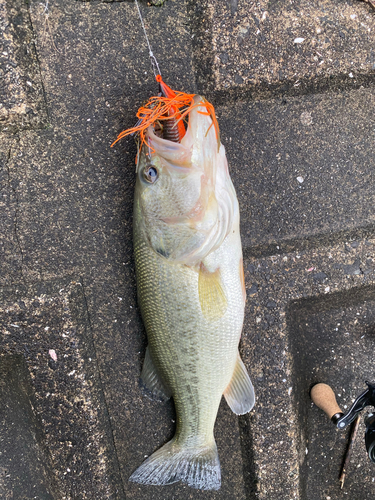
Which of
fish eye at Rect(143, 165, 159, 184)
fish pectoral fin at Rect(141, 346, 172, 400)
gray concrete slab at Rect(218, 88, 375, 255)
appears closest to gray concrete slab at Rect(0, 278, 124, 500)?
fish pectoral fin at Rect(141, 346, 172, 400)

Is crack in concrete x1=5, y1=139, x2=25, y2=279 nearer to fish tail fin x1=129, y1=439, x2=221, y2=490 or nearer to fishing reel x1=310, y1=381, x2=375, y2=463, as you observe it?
fish tail fin x1=129, y1=439, x2=221, y2=490

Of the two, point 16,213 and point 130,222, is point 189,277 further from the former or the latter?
point 16,213

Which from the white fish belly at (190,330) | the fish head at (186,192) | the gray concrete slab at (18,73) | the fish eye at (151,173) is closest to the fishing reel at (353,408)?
the white fish belly at (190,330)

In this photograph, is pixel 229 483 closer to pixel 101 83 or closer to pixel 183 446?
pixel 183 446

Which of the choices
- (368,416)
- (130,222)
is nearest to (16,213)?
(130,222)

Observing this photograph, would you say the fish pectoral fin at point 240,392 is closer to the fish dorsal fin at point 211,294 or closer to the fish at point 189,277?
the fish at point 189,277
